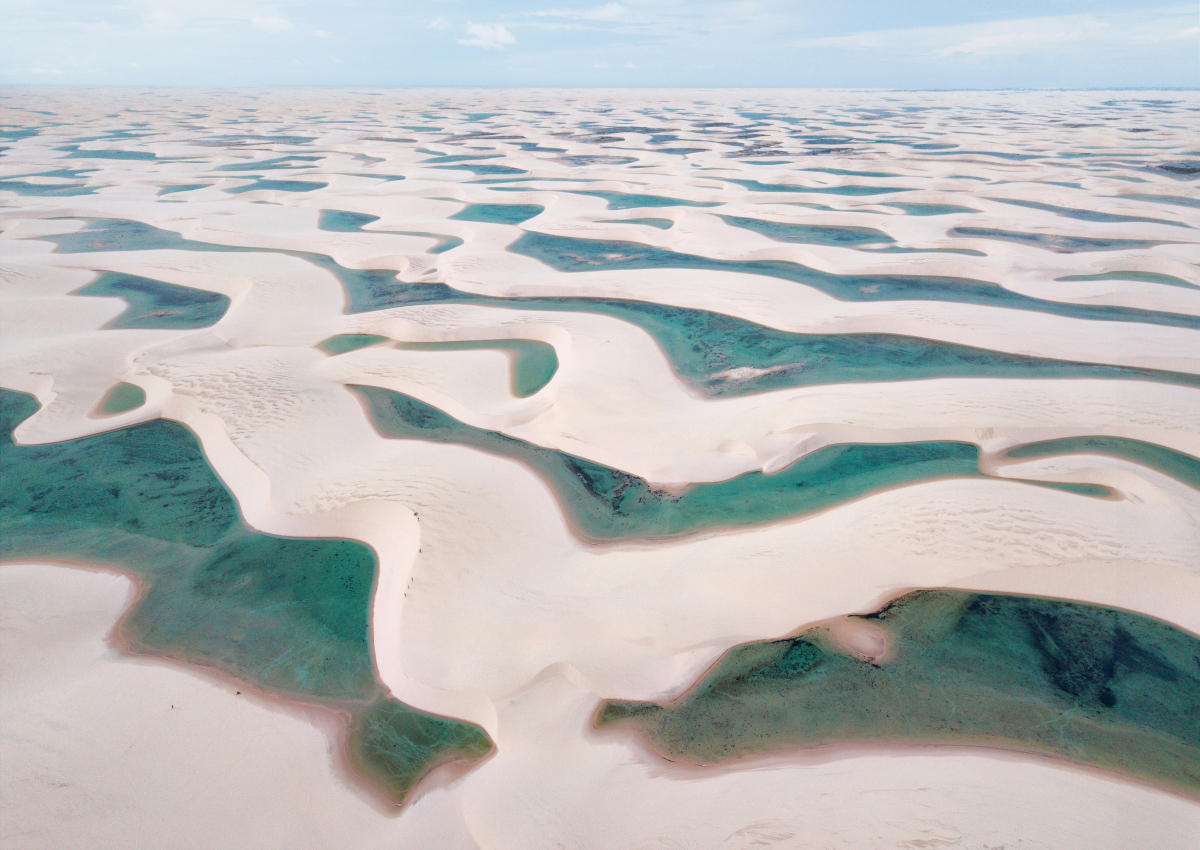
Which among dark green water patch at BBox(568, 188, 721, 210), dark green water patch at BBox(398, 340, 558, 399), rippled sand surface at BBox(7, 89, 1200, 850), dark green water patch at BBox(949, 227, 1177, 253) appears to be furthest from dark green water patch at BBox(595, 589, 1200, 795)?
dark green water patch at BBox(568, 188, 721, 210)

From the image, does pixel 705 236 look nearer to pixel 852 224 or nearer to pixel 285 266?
pixel 852 224

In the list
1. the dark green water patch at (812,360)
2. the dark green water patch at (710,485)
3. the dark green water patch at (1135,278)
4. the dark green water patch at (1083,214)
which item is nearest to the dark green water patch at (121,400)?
the dark green water patch at (710,485)

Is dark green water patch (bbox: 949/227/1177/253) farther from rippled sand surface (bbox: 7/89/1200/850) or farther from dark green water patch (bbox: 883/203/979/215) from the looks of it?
dark green water patch (bbox: 883/203/979/215)

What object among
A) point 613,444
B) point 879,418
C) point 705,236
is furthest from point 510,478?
Answer: point 705,236

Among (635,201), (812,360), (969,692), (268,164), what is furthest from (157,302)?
(268,164)

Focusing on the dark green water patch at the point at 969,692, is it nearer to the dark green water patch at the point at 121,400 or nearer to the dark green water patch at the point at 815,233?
the dark green water patch at the point at 121,400

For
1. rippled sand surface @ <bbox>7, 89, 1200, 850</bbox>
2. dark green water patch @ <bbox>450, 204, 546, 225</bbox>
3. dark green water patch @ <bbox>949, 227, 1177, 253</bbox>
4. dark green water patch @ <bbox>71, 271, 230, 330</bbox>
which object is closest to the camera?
rippled sand surface @ <bbox>7, 89, 1200, 850</bbox>
